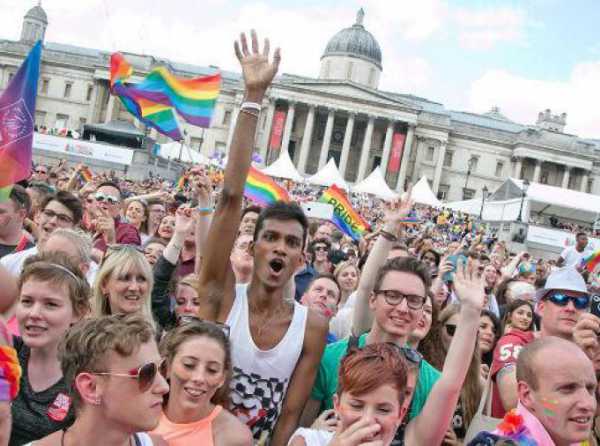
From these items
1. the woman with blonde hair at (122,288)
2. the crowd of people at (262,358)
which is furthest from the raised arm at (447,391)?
the woman with blonde hair at (122,288)

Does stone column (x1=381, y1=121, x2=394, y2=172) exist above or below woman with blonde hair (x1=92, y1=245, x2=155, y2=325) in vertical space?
above

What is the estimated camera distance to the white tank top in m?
3.21

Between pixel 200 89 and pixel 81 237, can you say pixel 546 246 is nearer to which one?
pixel 200 89

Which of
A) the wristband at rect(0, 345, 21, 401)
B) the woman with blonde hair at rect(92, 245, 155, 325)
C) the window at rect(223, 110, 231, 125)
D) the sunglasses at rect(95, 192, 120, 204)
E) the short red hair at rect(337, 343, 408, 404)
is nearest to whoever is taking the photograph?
the wristband at rect(0, 345, 21, 401)

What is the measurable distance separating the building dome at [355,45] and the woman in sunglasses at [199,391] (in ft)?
242

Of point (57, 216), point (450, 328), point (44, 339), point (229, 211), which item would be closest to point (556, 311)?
point (450, 328)

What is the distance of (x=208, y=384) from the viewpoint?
3.01 meters

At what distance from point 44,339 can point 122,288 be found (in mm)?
1076

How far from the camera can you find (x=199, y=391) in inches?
118

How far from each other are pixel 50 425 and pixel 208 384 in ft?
2.39

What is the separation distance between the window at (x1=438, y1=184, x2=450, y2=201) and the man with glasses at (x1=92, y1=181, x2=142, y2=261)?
64721 mm

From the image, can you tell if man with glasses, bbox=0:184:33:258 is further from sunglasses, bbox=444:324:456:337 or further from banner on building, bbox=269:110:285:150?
banner on building, bbox=269:110:285:150

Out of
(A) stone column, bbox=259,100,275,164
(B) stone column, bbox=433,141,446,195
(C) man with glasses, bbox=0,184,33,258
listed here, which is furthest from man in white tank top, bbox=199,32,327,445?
(B) stone column, bbox=433,141,446,195

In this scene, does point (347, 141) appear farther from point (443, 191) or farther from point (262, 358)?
point (262, 358)
